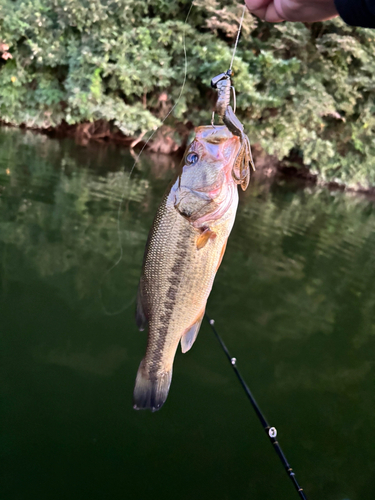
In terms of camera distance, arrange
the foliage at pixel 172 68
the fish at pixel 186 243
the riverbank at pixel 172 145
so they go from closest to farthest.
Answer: the fish at pixel 186 243
the foliage at pixel 172 68
the riverbank at pixel 172 145

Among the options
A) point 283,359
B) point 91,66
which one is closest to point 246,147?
point 283,359

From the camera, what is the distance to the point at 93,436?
9.39 ft

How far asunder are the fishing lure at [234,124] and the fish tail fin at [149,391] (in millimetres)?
981

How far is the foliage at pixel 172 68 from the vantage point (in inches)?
545

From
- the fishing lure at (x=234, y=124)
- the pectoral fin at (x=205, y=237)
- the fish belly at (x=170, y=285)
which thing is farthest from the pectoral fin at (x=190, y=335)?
the fishing lure at (x=234, y=124)

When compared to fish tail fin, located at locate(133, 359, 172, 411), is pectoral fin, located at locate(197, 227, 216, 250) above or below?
above

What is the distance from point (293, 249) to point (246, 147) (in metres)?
6.22

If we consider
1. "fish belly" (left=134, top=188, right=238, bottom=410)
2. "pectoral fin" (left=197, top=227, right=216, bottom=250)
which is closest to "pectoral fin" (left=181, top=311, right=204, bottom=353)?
"fish belly" (left=134, top=188, right=238, bottom=410)

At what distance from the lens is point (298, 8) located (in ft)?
5.06

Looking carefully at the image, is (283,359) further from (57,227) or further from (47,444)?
(57,227)

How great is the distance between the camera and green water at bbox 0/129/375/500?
272 cm

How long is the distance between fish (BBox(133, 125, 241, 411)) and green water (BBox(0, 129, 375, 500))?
1334 millimetres

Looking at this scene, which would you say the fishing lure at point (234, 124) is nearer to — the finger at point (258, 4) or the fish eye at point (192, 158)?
the fish eye at point (192, 158)

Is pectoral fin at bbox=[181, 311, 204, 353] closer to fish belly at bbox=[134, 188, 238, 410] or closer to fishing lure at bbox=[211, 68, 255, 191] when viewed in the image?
fish belly at bbox=[134, 188, 238, 410]
